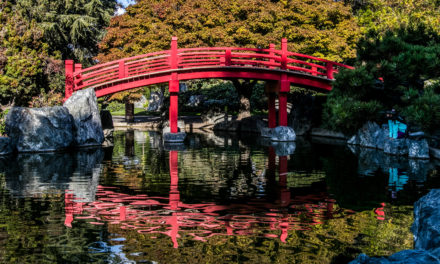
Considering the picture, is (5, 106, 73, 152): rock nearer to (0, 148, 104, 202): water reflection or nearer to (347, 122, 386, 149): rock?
(0, 148, 104, 202): water reflection

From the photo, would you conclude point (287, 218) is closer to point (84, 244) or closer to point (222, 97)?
point (84, 244)

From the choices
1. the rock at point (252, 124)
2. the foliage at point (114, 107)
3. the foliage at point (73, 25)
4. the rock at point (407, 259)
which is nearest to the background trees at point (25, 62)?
the foliage at point (73, 25)

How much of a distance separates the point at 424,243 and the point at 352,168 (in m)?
7.74

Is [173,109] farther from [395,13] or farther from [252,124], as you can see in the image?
[395,13]

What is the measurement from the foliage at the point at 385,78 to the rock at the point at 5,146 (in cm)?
1064

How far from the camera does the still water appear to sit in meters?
5.48

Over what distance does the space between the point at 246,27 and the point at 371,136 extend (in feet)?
28.0

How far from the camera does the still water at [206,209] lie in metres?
5.48

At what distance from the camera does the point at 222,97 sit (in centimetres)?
3216

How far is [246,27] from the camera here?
23359 millimetres

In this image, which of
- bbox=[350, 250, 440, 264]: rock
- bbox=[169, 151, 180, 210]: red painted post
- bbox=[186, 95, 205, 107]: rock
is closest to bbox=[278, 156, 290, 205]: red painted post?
bbox=[169, 151, 180, 210]: red painted post

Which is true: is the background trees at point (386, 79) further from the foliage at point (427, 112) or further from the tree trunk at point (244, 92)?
the tree trunk at point (244, 92)

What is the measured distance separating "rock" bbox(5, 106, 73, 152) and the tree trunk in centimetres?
1156

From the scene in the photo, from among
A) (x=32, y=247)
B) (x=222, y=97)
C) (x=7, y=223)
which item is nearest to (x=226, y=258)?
(x=32, y=247)
